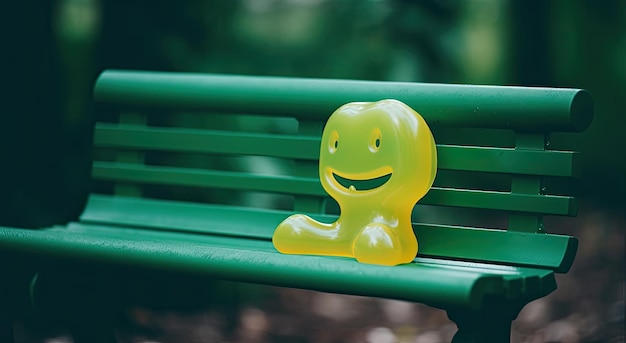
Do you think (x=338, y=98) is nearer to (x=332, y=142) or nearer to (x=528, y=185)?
(x=332, y=142)

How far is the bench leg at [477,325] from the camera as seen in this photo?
2555 mm

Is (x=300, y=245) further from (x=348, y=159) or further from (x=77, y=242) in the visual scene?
(x=77, y=242)

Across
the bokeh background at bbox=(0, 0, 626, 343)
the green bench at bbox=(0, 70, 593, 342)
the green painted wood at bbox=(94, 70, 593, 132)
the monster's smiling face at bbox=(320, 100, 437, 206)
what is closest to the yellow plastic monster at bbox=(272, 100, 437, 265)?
the monster's smiling face at bbox=(320, 100, 437, 206)

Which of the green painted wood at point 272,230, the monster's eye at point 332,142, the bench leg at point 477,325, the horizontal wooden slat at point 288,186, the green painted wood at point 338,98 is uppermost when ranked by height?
the green painted wood at point 338,98

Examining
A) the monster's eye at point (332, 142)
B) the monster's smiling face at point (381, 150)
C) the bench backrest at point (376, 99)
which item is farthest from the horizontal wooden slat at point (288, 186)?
the monster's eye at point (332, 142)

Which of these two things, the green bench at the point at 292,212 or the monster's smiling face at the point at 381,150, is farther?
the monster's smiling face at the point at 381,150

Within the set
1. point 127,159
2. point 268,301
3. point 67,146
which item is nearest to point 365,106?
point 127,159

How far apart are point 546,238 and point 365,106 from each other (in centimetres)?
61

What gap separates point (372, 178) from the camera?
2883 millimetres

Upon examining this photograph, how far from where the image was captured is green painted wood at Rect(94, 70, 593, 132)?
2893 mm

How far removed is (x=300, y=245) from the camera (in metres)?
2.93

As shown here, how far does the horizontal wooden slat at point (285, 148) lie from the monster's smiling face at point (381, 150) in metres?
0.17

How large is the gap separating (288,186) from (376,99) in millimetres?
400

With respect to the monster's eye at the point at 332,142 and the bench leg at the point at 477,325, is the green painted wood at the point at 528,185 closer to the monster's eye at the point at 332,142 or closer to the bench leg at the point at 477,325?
the bench leg at the point at 477,325
